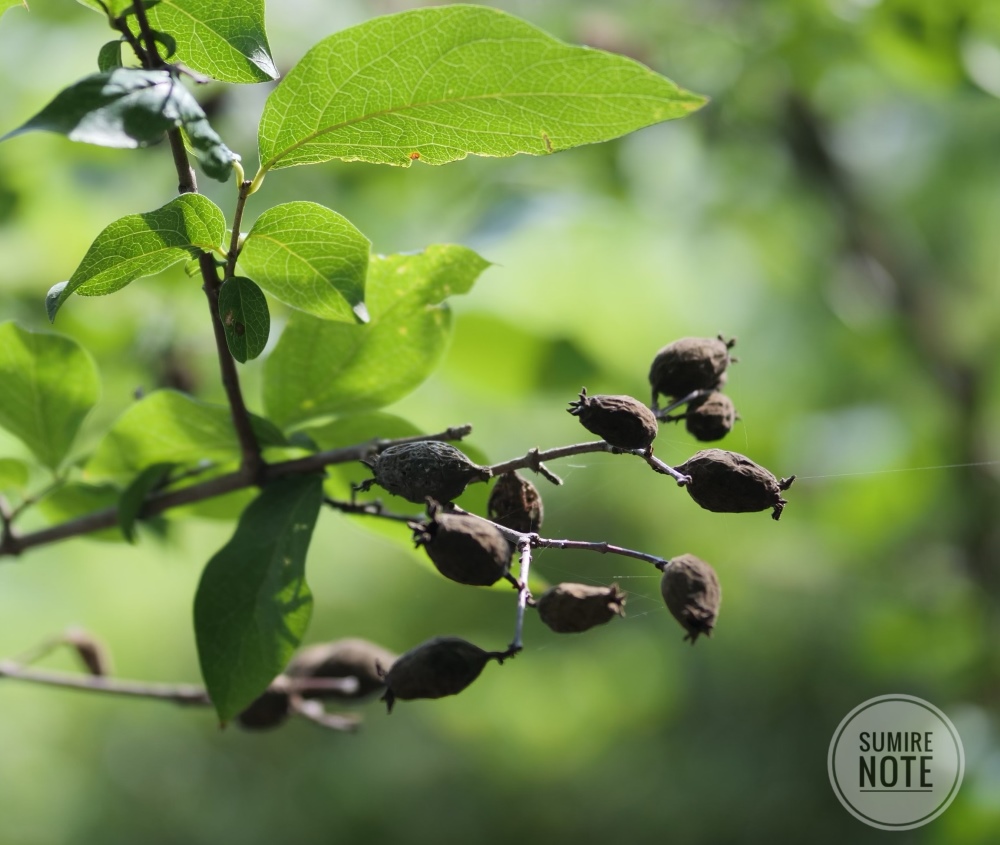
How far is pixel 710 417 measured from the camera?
2.39ft

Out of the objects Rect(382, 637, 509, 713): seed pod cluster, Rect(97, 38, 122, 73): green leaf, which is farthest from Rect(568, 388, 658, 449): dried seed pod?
Rect(97, 38, 122, 73): green leaf

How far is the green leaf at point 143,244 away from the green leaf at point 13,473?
355mm

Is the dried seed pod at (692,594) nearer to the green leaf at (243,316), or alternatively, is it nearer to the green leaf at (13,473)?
the green leaf at (243,316)

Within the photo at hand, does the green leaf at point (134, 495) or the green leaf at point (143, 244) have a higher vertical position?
the green leaf at point (143, 244)

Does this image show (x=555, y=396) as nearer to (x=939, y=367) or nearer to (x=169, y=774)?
(x=939, y=367)

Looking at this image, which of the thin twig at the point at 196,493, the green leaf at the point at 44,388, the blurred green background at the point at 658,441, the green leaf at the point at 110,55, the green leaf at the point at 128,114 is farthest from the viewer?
the blurred green background at the point at 658,441

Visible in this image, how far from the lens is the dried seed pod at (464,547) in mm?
577

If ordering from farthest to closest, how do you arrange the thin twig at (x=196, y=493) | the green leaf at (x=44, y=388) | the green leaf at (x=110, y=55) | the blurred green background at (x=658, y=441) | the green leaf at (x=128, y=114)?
the blurred green background at (x=658, y=441) < the green leaf at (x=44, y=388) < the thin twig at (x=196, y=493) < the green leaf at (x=110, y=55) < the green leaf at (x=128, y=114)

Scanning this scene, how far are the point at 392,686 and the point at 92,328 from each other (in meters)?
0.93

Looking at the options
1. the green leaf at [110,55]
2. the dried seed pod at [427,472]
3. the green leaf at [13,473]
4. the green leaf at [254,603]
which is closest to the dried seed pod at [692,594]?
the dried seed pod at [427,472]

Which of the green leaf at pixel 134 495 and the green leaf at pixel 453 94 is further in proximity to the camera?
the green leaf at pixel 134 495

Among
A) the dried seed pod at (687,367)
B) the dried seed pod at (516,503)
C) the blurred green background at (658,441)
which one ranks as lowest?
the blurred green background at (658,441)

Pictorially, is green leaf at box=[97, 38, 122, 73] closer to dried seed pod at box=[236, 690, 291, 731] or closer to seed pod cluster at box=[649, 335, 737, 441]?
seed pod cluster at box=[649, 335, 737, 441]

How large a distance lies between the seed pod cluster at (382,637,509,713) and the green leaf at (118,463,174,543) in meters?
0.30
